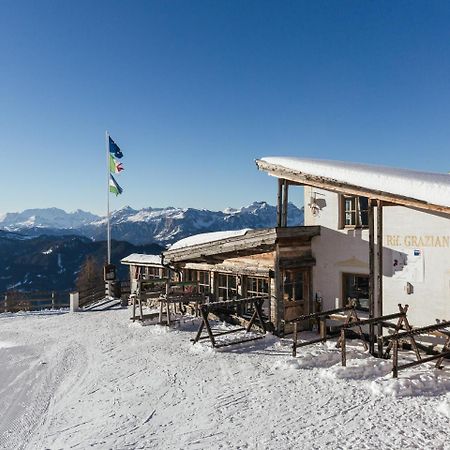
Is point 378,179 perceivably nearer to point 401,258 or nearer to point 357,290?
point 401,258

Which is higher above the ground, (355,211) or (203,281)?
(355,211)

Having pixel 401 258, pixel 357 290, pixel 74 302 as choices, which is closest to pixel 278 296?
pixel 357 290

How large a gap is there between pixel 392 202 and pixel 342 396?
459cm

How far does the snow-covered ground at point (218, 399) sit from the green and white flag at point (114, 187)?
1452 centimetres

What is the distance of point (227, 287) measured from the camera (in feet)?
49.3

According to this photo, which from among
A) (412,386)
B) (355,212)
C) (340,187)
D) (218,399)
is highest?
(340,187)

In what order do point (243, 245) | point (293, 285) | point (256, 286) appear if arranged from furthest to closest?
point (256, 286) < point (293, 285) < point (243, 245)

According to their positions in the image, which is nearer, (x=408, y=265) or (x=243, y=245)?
(x=408, y=265)

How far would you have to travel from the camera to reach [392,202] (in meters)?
8.73

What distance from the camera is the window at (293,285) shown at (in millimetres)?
12672

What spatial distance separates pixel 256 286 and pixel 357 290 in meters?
3.67

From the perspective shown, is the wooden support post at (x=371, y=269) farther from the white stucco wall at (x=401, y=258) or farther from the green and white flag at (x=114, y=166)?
the green and white flag at (x=114, y=166)

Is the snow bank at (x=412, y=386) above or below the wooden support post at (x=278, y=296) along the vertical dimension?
below

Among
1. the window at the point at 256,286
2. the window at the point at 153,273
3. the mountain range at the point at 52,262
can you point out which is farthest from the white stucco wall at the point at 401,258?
the mountain range at the point at 52,262
